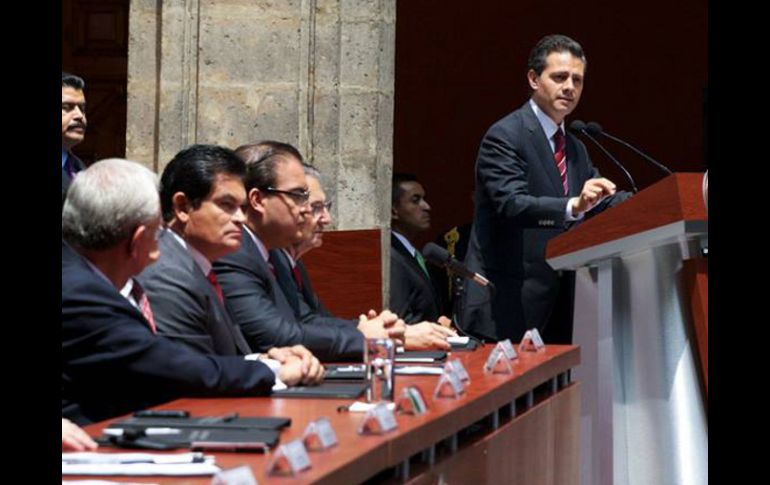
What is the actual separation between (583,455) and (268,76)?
9.33ft

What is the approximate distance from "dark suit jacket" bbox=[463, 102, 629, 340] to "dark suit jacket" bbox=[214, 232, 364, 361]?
4.52 feet

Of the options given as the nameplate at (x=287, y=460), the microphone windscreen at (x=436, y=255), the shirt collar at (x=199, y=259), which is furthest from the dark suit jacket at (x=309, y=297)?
the nameplate at (x=287, y=460)

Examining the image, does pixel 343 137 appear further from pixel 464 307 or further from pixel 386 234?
pixel 464 307

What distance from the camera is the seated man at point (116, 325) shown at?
11.3ft

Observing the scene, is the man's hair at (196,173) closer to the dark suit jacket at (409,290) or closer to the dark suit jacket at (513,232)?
the dark suit jacket at (513,232)

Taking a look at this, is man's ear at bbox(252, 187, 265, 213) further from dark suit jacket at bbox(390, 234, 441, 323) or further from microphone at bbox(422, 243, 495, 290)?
dark suit jacket at bbox(390, 234, 441, 323)

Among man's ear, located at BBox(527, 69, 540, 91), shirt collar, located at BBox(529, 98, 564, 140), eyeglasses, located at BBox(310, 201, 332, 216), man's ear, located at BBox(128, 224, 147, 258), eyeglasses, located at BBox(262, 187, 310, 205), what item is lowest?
man's ear, located at BBox(128, 224, 147, 258)

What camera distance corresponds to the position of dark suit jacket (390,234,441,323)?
763 centimetres

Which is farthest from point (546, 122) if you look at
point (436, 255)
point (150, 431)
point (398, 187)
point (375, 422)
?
point (150, 431)

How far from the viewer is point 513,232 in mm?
6367

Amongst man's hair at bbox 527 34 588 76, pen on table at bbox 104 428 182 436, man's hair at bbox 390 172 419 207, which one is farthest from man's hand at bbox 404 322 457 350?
man's hair at bbox 390 172 419 207

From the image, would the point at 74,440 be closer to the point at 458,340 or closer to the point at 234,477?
the point at 234,477

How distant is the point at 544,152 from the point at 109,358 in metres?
3.21
